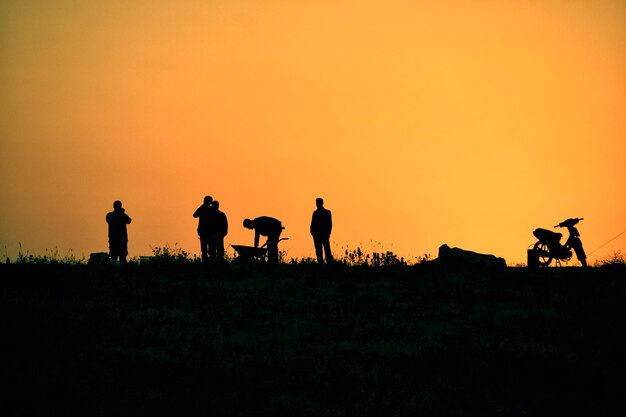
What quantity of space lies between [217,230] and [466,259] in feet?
24.9

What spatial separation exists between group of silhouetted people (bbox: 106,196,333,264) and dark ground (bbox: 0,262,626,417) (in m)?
1.68

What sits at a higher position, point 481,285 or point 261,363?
point 481,285

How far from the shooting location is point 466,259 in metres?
27.0

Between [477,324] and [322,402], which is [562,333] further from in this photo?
[322,402]

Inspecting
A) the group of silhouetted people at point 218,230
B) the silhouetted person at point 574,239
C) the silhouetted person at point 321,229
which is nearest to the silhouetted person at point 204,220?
the group of silhouetted people at point 218,230

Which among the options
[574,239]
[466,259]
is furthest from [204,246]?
[574,239]

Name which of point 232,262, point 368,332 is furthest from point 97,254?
point 368,332

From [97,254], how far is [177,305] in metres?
6.66

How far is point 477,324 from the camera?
19719 mm

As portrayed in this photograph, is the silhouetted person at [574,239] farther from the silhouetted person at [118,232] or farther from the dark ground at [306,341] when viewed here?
the silhouetted person at [118,232]

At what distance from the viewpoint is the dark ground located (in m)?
14.2

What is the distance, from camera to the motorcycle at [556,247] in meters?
29.0

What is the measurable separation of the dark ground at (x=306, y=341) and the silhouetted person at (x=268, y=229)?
1947mm

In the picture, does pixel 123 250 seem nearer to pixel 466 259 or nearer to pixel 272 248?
pixel 272 248
